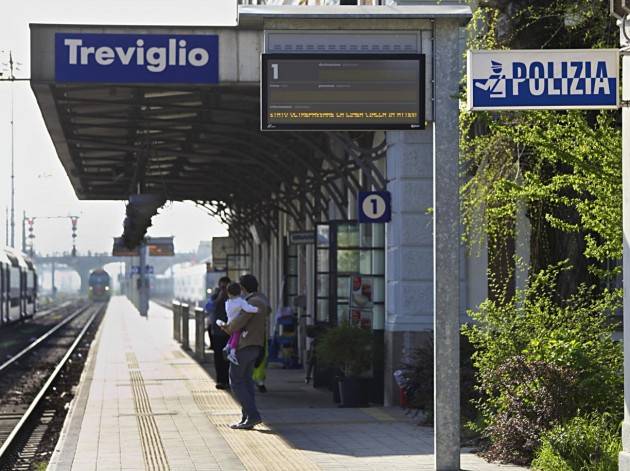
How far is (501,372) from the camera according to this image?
11.5 meters

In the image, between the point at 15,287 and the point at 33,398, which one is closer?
the point at 33,398

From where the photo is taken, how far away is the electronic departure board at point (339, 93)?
10.4 meters

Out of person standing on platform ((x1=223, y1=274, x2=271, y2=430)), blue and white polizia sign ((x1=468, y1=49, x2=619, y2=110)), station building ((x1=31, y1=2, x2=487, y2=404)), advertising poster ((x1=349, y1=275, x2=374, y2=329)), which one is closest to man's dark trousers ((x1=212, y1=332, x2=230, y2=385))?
station building ((x1=31, y1=2, x2=487, y2=404))

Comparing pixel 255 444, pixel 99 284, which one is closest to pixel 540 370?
pixel 255 444

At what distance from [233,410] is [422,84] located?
24.8ft

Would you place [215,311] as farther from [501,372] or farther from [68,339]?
[68,339]

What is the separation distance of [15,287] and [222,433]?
126 feet

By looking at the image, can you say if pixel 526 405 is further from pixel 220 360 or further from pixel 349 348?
pixel 220 360

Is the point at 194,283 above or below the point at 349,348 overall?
above

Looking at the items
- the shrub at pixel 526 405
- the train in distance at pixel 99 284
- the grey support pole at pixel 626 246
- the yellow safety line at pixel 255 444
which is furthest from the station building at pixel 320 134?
the train in distance at pixel 99 284

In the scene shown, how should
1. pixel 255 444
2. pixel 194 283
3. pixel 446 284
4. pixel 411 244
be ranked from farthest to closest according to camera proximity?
pixel 194 283 → pixel 411 244 → pixel 255 444 → pixel 446 284

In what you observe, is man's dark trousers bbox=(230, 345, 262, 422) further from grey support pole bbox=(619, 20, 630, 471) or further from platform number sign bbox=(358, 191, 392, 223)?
grey support pole bbox=(619, 20, 630, 471)

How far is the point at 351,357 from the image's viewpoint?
17.1 m

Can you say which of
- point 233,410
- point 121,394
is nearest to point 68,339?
point 121,394
